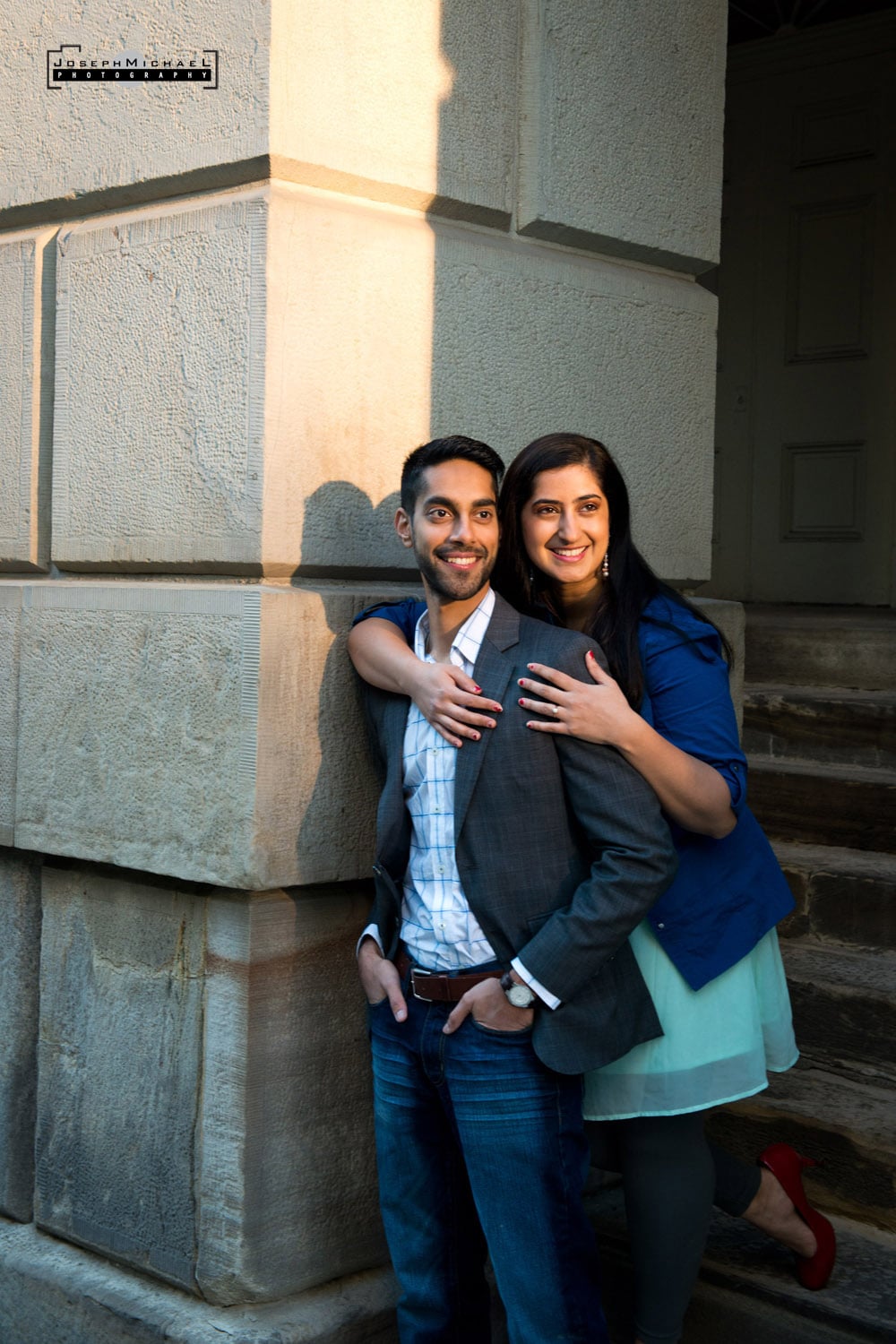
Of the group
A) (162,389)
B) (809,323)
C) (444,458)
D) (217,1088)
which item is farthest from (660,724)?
(809,323)

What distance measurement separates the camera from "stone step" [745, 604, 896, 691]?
15.9 feet

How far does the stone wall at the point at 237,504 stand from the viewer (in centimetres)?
280

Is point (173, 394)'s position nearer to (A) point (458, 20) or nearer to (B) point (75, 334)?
(B) point (75, 334)

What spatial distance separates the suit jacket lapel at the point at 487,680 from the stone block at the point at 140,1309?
1108 millimetres

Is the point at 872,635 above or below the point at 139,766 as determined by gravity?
above

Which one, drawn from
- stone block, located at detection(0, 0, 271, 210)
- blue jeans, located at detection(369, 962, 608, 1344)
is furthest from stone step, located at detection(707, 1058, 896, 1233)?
stone block, located at detection(0, 0, 271, 210)

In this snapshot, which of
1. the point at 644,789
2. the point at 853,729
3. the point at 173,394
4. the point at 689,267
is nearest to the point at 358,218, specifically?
the point at 173,394

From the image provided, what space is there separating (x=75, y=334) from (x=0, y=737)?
2.95ft

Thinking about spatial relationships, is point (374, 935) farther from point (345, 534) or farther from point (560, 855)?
point (345, 534)

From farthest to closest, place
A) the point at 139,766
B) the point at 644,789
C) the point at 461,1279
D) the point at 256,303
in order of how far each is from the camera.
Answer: the point at 139,766
the point at 256,303
the point at 461,1279
the point at 644,789

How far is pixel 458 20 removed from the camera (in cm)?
304

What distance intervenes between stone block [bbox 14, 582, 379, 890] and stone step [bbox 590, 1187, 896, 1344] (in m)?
1.08

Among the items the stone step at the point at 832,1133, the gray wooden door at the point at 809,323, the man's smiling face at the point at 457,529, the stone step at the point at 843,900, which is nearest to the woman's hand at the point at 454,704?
the man's smiling face at the point at 457,529

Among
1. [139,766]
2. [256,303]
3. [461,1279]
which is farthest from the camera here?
[139,766]
